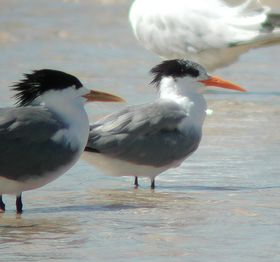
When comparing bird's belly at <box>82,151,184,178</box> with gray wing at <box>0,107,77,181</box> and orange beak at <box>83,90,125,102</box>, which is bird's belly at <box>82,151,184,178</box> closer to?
orange beak at <box>83,90,125,102</box>

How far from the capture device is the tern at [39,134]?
689 centimetres

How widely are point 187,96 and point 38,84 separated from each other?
1395 millimetres

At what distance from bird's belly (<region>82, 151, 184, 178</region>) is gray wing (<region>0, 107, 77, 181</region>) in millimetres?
776

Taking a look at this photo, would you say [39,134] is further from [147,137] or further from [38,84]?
[147,137]

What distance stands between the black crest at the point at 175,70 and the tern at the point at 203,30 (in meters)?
4.35

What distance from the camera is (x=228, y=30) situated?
12.7m

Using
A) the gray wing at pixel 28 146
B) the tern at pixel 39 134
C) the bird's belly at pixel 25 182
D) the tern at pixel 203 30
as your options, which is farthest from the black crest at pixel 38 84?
the tern at pixel 203 30

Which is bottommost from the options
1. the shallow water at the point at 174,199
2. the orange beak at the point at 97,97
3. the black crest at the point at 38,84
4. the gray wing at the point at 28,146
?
the shallow water at the point at 174,199

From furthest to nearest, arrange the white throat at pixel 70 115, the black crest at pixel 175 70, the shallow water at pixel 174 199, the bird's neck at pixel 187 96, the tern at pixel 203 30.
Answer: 1. the tern at pixel 203 30
2. the black crest at pixel 175 70
3. the bird's neck at pixel 187 96
4. the white throat at pixel 70 115
5. the shallow water at pixel 174 199

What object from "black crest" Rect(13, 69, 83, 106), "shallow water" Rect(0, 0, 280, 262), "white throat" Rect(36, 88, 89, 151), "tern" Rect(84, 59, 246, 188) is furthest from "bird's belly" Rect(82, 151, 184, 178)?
"black crest" Rect(13, 69, 83, 106)

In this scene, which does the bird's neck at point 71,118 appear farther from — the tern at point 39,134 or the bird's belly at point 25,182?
the bird's belly at point 25,182

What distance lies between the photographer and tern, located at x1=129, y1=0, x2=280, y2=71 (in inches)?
498

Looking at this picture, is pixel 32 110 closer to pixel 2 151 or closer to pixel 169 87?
pixel 2 151

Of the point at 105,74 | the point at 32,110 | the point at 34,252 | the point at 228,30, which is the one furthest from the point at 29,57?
the point at 34,252
